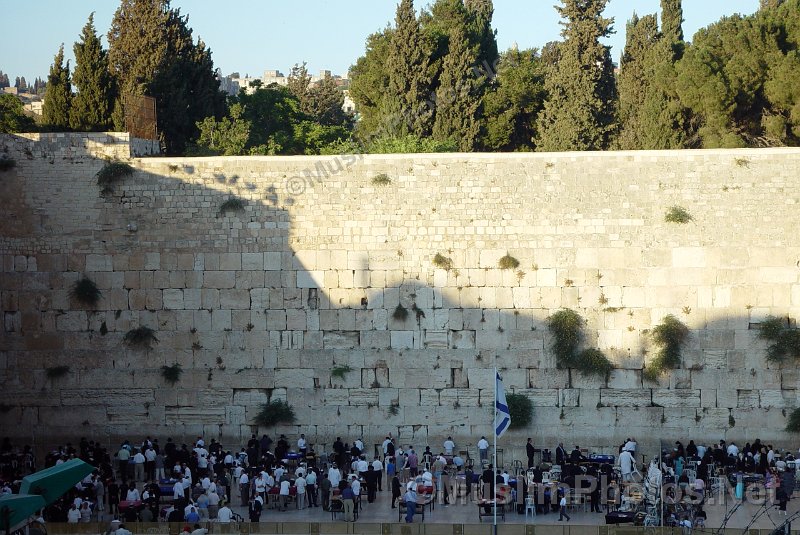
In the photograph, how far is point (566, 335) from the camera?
20656 millimetres

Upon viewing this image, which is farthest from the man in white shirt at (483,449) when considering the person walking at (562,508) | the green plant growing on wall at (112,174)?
the green plant growing on wall at (112,174)

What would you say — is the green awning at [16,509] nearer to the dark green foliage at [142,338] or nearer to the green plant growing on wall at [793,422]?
the dark green foliage at [142,338]

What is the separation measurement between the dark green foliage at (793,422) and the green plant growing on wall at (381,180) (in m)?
8.44

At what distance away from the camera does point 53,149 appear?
2156cm

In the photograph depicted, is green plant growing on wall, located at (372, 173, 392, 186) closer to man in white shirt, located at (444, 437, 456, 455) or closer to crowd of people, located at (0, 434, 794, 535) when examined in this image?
crowd of people, located at (0, 434, 794, 535)

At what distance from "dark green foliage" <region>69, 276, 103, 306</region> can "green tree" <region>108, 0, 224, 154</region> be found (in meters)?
8.87

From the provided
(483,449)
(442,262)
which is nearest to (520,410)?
(483,449)

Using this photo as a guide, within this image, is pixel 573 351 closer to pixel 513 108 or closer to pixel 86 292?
pixel 86 292

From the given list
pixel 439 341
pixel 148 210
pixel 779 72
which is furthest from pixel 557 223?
pixel 779 72

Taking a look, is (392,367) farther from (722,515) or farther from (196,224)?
(722,515)

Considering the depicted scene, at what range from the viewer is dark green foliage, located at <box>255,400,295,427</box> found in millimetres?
20984

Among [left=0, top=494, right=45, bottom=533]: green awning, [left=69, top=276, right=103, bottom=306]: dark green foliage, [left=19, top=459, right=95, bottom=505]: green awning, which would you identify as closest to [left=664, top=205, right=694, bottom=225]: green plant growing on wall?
[left=69, top=276, right=103, bottom=306]: dark green foliage

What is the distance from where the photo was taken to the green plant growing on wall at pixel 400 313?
68.9 feet

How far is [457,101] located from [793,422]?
14.2 meters
